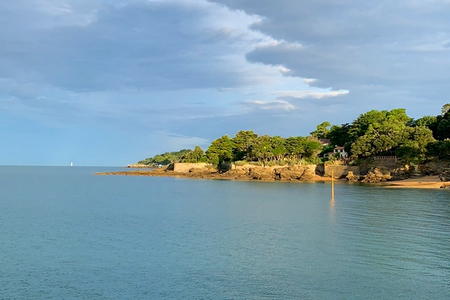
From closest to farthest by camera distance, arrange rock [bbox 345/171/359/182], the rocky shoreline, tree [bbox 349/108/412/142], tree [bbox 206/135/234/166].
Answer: the rocky shoreline < rock [bbox 345/171/359/182] < tree [bbox 349/108/412/142] < tree [bbox 206/135/234/166]

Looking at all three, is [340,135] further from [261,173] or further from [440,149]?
[440,149]

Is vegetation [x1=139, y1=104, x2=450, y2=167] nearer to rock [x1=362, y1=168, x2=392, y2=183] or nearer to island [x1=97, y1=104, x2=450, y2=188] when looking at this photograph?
island [x1=97, y1=104, x2=450, y2=188]

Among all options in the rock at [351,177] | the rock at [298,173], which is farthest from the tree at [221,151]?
the rock at [351,177]

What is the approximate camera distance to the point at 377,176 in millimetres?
100188


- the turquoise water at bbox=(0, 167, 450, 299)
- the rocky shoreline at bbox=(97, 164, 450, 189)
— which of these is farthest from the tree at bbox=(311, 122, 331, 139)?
the turquoise water at bbox=(0, 167, 450, 299)

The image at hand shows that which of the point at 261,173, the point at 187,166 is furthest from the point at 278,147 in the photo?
the point at 187,166

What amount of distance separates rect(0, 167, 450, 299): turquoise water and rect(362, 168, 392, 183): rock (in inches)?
2109

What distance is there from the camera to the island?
94.2 metres

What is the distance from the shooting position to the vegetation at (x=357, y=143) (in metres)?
95.1

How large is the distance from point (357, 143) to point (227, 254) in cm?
8665

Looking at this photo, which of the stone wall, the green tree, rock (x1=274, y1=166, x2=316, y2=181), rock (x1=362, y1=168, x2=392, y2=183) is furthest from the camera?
the stone wall

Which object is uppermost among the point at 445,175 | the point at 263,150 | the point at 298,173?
the point at 263,150

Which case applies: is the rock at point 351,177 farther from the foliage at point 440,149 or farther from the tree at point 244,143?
the tree at point 244,143

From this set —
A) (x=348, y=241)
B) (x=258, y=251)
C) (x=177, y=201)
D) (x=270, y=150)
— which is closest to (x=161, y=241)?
(x=258, y=251)
